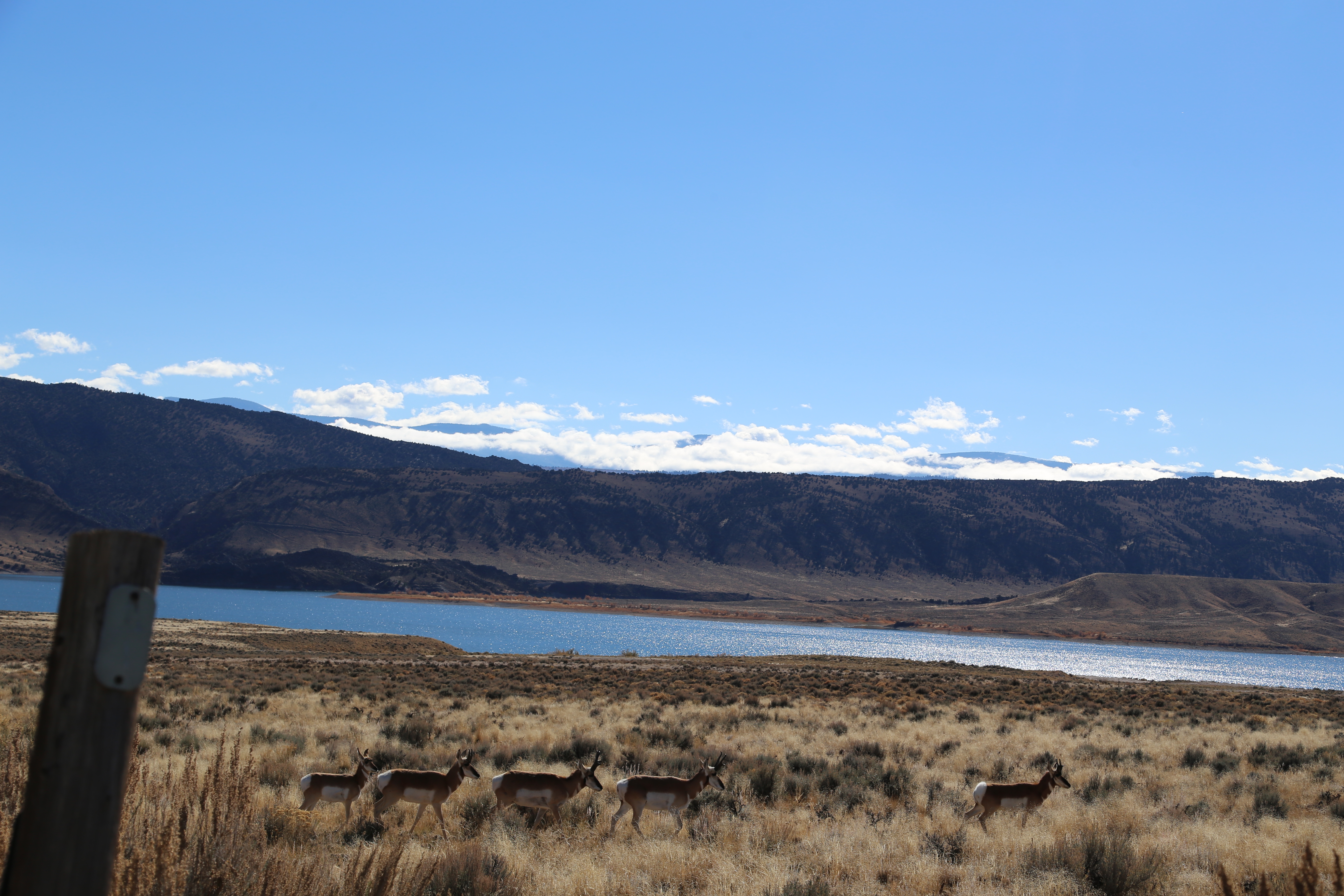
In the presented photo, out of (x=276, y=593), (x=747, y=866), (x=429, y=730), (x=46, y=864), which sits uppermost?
(x=46, y=864)

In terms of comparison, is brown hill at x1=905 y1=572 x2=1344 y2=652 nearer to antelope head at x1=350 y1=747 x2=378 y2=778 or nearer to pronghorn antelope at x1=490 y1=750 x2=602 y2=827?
pronghorn antelope at x1=490 y1=750 x2=602 y2=827

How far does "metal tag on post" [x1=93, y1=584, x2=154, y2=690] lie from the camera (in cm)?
254

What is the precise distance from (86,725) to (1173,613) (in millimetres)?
155383

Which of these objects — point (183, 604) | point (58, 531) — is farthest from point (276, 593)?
point (58, 531)

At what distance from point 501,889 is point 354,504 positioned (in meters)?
201

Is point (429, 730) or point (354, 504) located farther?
point (354, 504)

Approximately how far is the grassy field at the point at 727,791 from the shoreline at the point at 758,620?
102 meters

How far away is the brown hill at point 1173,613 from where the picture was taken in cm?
12250

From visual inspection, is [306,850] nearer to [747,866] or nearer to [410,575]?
[747,866]

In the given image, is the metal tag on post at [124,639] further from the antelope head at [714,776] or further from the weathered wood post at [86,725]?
the antelope head at [714,776]

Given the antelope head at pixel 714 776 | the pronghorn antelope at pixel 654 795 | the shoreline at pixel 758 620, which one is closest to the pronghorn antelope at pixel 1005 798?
the antelope head at pixel 714 776

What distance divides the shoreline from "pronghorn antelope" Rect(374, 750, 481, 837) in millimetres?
122606

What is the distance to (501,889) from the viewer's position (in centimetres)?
647

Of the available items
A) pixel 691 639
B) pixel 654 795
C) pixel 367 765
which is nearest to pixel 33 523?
pixel 691 639
